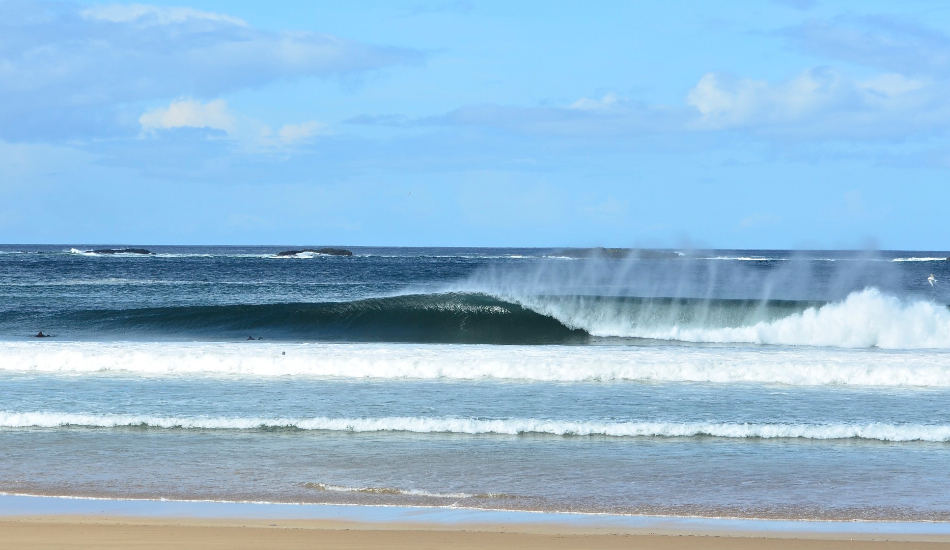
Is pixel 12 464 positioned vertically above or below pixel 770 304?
below

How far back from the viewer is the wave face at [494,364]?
12.7 metres

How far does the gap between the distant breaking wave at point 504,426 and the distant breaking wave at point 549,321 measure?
1225 cm

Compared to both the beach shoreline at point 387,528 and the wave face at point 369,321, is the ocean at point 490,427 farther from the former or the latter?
the wave face at point 369,321

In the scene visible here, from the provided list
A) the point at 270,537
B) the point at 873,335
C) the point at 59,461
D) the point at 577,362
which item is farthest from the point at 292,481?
the point at 873,335

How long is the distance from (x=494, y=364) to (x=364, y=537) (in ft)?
24.3

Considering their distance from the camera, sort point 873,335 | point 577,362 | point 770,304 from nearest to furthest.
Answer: point 577,362 < point 873,335 < point 770,304

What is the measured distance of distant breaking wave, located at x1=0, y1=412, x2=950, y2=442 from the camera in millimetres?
9109

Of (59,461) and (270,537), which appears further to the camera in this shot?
(59,461)

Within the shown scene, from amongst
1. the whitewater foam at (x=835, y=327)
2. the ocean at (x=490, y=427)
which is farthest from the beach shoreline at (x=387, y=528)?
the whitewater foam at (x=835, y=327)

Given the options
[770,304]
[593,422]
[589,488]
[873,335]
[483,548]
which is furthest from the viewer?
[770,304]

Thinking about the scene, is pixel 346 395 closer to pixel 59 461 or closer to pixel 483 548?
pixel 59 461

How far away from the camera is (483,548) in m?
5.64

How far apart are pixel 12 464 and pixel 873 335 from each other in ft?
60.9

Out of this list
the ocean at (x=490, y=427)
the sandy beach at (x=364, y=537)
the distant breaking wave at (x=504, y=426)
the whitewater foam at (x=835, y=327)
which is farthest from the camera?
the whitewater foam at (x=835, y=327)
